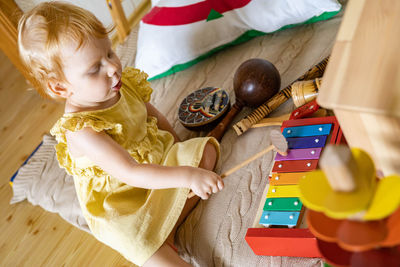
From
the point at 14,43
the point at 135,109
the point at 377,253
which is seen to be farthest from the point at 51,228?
the point at 377,253

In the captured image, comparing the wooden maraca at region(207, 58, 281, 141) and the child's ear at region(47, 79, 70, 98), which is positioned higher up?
the child's ear at region(47, 79, 70, 98)

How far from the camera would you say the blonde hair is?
0.84 meters

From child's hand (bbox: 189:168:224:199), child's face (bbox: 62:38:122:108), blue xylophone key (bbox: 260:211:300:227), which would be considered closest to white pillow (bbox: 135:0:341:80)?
child's face (bbox: 62:38:122:108)

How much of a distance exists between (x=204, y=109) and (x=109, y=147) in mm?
385

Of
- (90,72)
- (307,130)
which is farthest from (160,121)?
(307,130)

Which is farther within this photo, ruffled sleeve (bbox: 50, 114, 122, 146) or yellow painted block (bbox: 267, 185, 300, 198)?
ruffled sleeve (bbox: 50, 114, 122, 146)

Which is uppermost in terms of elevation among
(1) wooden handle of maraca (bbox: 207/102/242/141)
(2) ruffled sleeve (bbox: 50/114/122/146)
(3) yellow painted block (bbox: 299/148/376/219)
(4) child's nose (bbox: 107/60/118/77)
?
(3) yellow painted block (bbox: 299/148/376/219)

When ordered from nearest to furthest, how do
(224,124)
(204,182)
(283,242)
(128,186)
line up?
(283,242)
(204,182)
(128,186)
(224,124)

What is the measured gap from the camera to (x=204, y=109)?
1.19 meters

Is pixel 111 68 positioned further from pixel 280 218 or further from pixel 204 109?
pixel 280 218

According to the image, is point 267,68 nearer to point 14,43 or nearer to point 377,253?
point 377,253

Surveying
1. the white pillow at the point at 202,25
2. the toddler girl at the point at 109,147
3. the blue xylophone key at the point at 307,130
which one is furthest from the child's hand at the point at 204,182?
the white pillow at the point at 202,25

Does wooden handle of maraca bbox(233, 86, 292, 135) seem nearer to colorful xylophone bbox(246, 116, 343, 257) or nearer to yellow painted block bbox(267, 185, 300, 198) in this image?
colorful xylophone bbox(246, 116, 343, 257)

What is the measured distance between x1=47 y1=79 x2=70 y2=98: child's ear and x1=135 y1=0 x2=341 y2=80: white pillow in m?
0.54
